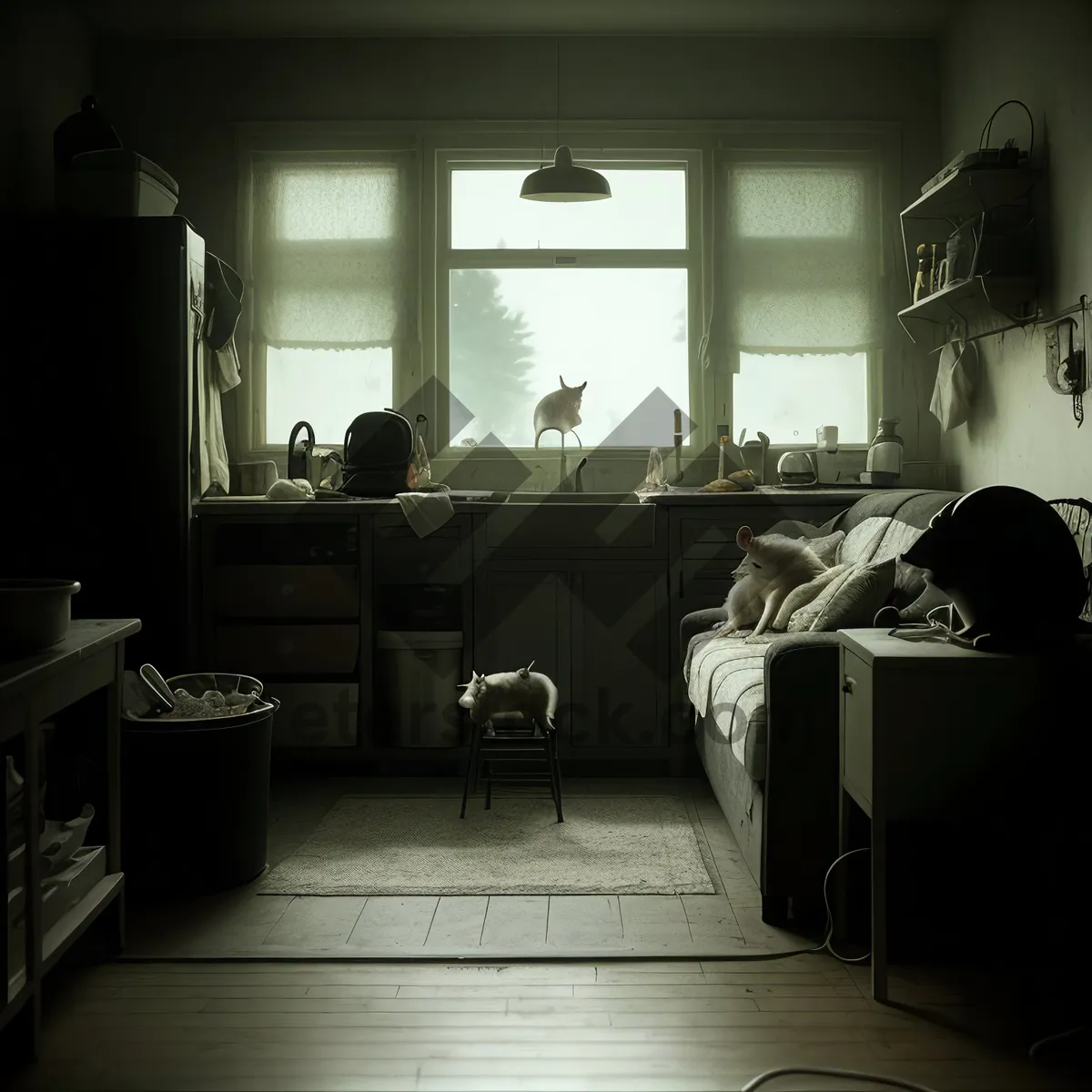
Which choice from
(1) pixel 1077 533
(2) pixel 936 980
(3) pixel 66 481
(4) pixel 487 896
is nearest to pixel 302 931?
(4) pixel 487 896

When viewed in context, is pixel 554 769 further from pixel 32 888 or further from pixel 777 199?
pixel 777 199

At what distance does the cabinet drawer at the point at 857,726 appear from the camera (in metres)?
2.00

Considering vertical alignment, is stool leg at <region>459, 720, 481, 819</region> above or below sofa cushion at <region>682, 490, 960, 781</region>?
below

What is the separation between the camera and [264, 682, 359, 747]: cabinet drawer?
3.77 m

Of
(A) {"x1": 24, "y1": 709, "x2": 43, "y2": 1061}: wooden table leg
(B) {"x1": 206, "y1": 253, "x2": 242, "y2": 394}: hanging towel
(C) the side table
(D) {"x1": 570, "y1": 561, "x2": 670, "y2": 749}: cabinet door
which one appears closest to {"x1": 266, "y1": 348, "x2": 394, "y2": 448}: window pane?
(B) {"x1": 206, "y1": 253, "x2": 242, "y2": 394}: hanging towel

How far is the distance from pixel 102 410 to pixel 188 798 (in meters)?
1.52

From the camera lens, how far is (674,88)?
14.8 ft

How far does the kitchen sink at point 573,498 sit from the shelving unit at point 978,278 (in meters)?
1.32

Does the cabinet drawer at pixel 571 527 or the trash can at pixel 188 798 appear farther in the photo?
the cabinet drawer at pixel 571 527

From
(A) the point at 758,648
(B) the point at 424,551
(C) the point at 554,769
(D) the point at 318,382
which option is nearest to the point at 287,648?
(B) the point at 424,551

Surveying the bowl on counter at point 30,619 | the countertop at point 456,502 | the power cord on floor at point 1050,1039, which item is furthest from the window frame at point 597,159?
the power cord on floor at point 1050,1039

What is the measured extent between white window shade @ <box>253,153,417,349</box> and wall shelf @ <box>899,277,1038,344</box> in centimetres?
210

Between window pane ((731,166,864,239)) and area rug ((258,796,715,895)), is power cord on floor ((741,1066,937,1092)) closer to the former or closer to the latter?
area rug ((258,796,715,895))

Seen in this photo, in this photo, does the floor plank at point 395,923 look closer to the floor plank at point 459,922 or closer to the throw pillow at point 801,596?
the floor plank at point 459,922
